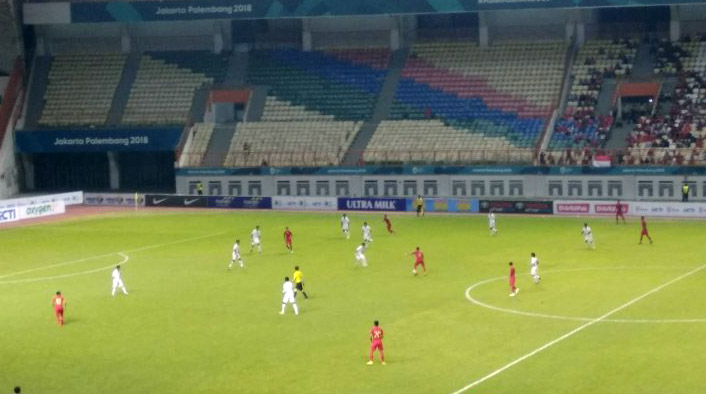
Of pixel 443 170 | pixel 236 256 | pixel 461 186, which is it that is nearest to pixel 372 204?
pixel 443 170

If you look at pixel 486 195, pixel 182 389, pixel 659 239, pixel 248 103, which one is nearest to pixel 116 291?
pixel 182 389

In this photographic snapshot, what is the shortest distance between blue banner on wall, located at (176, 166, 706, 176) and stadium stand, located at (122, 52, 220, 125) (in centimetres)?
768

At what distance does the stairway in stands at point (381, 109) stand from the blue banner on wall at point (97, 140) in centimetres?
1478

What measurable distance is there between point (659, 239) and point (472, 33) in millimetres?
39875

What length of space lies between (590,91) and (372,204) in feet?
66.2

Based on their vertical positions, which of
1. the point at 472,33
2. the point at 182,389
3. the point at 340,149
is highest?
the point at 472,33

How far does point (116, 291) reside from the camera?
4978cm

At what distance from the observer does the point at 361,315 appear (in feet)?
140

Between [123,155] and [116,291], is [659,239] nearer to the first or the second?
[116,291]

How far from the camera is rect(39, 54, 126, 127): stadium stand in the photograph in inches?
3954

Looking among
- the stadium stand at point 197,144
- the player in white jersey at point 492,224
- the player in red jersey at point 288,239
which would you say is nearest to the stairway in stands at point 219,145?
the stadium stand at point 197,144

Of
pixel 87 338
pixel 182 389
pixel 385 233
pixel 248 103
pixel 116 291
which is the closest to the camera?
pixel 182 389

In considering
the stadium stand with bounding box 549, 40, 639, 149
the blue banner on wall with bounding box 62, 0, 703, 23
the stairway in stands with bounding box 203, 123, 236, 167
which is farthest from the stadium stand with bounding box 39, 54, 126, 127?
the stadium stand with bounding box 549, 40, 639, 149

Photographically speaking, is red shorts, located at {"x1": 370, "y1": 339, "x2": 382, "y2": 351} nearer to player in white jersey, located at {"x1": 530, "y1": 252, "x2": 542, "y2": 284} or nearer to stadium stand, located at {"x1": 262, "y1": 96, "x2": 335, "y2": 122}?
player in white jersey, located at {"x1": 530, "y1": 252, "x2": 542, "y2": 284}
